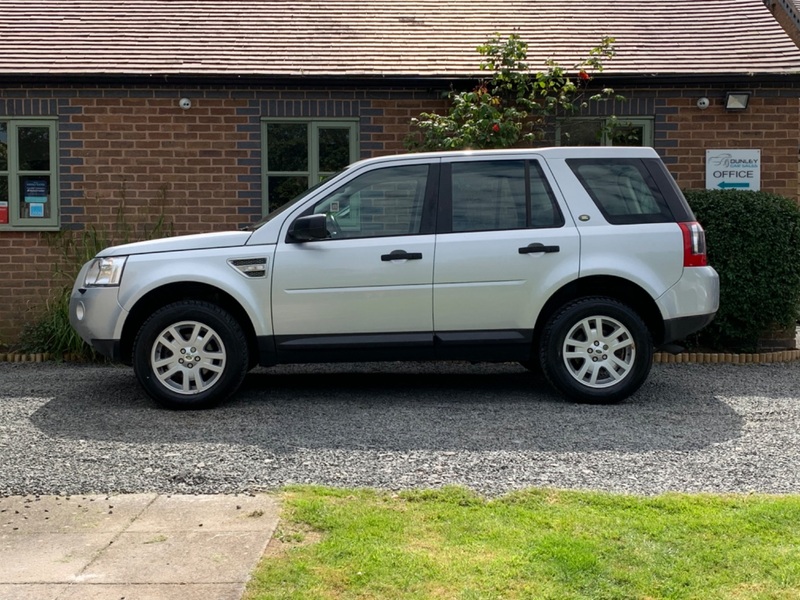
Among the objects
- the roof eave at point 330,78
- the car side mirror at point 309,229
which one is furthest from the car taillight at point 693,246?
the roof eave at point 330,78

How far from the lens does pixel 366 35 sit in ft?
38.9

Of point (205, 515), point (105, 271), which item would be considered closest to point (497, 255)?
point (105, 271)

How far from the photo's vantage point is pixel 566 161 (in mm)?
7613

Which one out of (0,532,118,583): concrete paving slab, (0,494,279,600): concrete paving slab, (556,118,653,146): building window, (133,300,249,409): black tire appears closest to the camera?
(0,494,279,600): concrete paving slab

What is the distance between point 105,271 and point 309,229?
1566 mm

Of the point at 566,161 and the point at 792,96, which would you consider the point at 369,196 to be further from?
the point at 792,96

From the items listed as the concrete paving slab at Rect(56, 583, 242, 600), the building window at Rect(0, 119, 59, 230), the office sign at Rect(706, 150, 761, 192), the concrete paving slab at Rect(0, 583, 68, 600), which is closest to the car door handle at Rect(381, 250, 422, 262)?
the concrete paving slab at Rect(56, 583, 242, 600)

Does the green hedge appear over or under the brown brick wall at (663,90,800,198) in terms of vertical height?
under

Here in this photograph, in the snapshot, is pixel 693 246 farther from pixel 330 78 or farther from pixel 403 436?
pixel 330 78

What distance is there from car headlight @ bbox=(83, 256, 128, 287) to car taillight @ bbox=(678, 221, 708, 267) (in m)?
4.11

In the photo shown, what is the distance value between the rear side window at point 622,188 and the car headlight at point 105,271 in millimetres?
3428

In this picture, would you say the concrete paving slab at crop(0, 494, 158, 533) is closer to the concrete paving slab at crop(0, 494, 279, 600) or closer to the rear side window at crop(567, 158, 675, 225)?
the concrete paving slab at crop(0, 494, 279, 600)

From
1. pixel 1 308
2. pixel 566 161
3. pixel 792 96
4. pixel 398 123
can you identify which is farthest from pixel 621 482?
pixel 1 308

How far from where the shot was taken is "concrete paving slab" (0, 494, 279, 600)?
3867 millimetres
